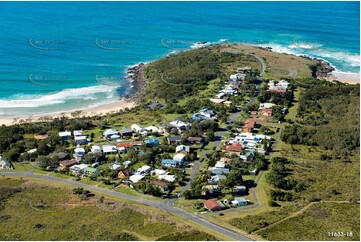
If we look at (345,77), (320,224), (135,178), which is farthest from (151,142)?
(345,77)

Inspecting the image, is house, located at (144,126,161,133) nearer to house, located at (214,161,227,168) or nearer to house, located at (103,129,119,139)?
house, located at (103,129,119,139)

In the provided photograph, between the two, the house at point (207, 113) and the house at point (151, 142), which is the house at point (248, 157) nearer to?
the house at point (151, 142)

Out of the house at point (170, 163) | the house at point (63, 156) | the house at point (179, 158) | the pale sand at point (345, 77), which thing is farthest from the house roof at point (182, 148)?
the pale sand at point (345, 77)

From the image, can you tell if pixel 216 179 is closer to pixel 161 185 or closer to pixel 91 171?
pixel 161 185

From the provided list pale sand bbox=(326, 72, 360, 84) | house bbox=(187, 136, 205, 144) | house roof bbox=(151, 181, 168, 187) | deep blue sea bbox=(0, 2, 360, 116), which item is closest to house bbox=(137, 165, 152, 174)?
house roof bbox=(151, 181, 168, 187)

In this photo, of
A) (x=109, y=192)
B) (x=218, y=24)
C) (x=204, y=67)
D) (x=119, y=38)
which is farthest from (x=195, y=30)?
(x=109, y=192)

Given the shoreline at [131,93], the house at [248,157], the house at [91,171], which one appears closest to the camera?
the house at [91,171]

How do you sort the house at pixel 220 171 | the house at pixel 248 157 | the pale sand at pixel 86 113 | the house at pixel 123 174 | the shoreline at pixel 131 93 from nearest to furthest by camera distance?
the house at pixel 123 174
the house at pixel 220 171
the house at pixel 248 157
the pale sand at pixel 86 113
the shoreline at pixel 131 93

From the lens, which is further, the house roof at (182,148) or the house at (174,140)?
the house at (174,140)
